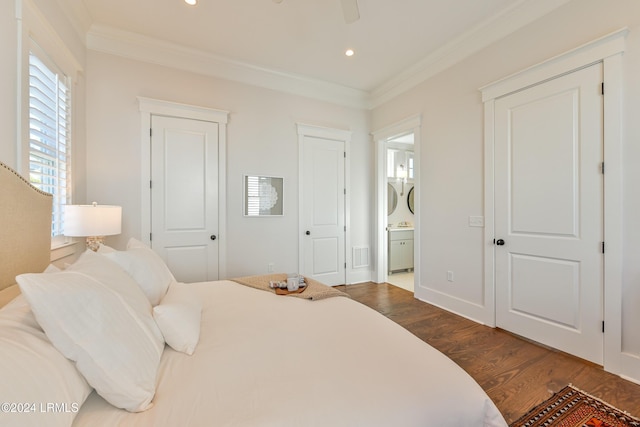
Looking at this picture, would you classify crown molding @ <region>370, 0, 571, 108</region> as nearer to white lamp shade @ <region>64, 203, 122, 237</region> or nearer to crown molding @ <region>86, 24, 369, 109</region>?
crown molding @ <region>86, 24, 369, 109</region>

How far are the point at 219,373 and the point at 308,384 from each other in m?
0.33

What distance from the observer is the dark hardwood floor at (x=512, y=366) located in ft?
5.55

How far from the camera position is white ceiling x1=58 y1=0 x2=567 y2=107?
2.47 m

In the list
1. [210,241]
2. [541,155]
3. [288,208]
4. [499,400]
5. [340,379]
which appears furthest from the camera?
[288,208]

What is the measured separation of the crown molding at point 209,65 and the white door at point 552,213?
2.28m

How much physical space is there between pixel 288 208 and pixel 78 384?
315 cm

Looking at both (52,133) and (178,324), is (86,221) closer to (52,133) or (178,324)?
(52,133)

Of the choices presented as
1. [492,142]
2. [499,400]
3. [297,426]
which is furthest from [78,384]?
[492,142]

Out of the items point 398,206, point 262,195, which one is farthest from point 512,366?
point 398,206

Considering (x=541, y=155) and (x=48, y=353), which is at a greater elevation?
(x=541, y=155)

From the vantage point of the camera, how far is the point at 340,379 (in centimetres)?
91

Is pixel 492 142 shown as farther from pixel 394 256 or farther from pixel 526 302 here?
pixel 394 256

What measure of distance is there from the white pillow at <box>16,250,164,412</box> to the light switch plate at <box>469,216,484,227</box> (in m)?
3.02

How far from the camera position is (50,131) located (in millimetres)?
2150
